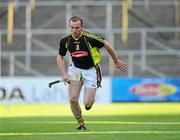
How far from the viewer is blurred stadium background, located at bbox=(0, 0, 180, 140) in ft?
92.7

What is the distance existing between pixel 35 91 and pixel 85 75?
15524 mm

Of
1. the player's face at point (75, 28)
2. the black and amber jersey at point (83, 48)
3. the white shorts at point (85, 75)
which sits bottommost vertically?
the white shorts at point (85, 75)

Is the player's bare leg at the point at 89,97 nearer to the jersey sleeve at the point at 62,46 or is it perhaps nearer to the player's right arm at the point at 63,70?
the player's right arm at the point at 63,70

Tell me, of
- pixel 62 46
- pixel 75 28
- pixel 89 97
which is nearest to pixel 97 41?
pixel 75 28

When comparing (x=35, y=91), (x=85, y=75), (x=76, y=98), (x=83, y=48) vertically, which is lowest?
(x=35, y=91)

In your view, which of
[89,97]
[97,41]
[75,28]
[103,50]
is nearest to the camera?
[75,28]

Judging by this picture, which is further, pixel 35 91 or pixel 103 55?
pixel 103 55

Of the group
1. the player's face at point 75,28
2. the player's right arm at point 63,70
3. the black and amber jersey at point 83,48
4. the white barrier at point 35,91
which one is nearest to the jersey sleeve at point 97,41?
the black and amber jersey at point 83,48

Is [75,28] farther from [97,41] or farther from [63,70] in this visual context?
[63,70]

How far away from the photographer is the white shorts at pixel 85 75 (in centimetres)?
1328

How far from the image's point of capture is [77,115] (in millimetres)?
13258

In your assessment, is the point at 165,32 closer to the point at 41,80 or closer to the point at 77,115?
the point at 41,80

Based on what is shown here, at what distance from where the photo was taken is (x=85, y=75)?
13281 mm

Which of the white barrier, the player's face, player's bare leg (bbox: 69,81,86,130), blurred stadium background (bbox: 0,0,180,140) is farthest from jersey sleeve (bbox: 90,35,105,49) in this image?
the white barrier
